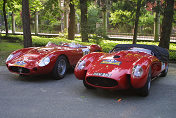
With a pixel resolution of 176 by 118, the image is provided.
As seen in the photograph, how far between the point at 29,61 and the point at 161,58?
4017 mm

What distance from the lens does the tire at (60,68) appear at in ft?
21.1

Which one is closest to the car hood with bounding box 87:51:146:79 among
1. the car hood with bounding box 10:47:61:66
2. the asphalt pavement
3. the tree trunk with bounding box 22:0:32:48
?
the asphalt pavement

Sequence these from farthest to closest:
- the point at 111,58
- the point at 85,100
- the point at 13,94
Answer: the point at 111,58
the point at 13,94
the point at 85,100

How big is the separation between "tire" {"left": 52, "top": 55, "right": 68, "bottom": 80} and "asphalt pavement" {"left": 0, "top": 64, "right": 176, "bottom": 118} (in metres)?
0.30

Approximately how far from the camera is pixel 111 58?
542 centimetres

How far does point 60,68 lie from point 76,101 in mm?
2316

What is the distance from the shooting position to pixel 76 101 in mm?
4617

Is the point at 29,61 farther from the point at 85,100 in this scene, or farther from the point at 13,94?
the point at 85,100

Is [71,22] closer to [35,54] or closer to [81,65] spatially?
[35,54]

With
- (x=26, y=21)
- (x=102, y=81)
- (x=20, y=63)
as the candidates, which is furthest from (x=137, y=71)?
(x=26, y=21)

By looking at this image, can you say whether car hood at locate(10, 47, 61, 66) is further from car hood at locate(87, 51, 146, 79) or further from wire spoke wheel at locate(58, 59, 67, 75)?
car hood at locate(87, 51, 146, 79)

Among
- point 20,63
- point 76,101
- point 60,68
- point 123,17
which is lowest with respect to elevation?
point 76,101

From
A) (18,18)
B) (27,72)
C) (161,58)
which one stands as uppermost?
(18,18)

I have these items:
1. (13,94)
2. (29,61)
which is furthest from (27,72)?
(13,94)
